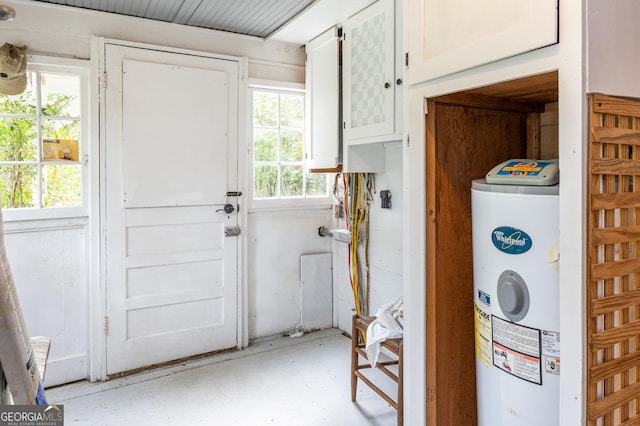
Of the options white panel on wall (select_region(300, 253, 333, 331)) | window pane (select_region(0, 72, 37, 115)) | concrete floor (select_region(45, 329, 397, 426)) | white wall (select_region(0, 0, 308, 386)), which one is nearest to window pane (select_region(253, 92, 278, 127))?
white wall (select_region(0, 0, 308, 386))

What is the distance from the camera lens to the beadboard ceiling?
2541mm

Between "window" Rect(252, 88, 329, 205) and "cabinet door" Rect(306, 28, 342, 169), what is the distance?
0.21 m

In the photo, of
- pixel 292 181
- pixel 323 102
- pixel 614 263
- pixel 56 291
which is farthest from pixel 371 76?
pixel 56 291

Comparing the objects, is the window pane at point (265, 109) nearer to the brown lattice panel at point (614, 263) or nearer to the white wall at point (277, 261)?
the white wall at point (277, 261)

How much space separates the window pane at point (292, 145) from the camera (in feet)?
11.1

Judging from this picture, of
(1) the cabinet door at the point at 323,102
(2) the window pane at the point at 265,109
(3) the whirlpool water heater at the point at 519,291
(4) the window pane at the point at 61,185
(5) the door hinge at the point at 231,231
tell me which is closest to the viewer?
(3) the whirlpool water heater at the point at 519,291

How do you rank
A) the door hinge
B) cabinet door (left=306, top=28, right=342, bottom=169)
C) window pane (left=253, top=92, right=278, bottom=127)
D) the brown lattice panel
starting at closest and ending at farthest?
the brown lattice panel, cabinet door (left=306, top=28, right=342, bottom=169), the door hinge, window pane (left=253, top=92, right=278, bottom=127)

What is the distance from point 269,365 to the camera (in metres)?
2.93

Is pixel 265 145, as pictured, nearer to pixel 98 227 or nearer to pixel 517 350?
pixel 98 227

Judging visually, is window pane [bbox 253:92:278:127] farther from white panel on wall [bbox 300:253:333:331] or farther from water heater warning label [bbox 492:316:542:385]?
water heater warning label [bbox 492:316:542:385]

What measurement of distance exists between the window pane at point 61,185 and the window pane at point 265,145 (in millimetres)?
1234

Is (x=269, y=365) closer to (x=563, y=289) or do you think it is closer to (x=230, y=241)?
(x=230, y=241)

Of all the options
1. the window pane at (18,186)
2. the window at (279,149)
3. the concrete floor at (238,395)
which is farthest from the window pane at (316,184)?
the window pane at (18,186)

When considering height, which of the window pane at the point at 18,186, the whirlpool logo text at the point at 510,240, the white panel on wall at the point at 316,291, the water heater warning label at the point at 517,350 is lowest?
the white panel on wall at the point at 316,291
